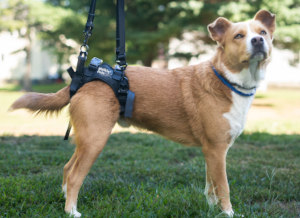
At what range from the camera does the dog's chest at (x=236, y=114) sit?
314 cm

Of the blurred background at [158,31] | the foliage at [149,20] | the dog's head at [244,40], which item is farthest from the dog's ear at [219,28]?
the foliage at [149,20]

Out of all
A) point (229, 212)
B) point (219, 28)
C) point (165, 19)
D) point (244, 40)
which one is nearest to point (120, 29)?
point (219, 28)

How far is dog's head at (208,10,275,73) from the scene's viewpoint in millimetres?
2984

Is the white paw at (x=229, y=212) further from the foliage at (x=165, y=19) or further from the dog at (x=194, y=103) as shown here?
the foliage at (x=165, y=19)

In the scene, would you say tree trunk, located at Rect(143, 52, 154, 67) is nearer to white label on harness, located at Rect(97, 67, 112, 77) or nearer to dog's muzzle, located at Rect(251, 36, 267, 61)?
white label on harness, located at Rect(97, 67, 112, 77)

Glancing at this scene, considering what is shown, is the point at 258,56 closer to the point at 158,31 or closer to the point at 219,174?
the point at 219,174

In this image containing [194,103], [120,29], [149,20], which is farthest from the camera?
[149,20]

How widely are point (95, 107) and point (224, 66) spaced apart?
137cm

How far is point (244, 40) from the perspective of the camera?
3.06 meters

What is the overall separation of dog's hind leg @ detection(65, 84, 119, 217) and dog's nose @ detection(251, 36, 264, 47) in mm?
1494

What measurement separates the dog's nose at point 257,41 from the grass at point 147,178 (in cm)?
161

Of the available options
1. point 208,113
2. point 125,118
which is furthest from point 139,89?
point 208,113

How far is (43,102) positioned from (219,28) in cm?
196

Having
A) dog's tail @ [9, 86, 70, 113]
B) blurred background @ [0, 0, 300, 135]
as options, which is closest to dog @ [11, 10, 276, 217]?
dog's tail @ [9, 86, 70, 113]
